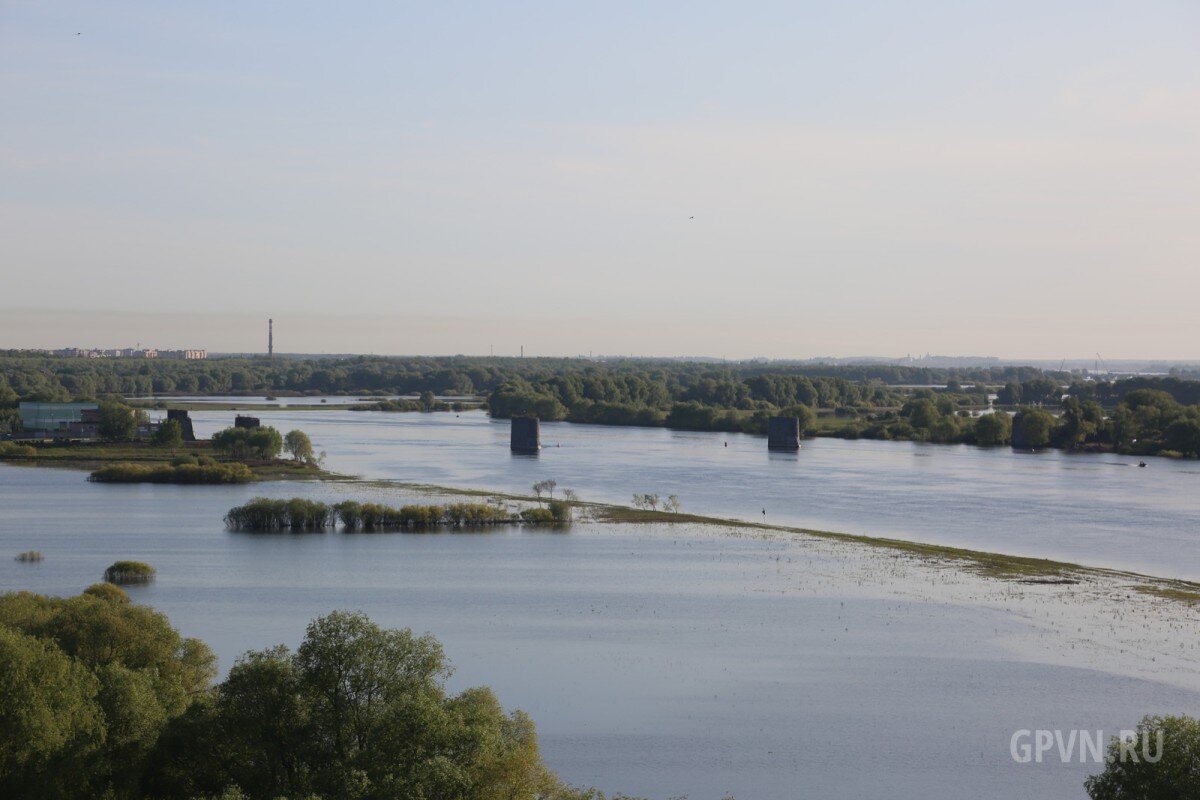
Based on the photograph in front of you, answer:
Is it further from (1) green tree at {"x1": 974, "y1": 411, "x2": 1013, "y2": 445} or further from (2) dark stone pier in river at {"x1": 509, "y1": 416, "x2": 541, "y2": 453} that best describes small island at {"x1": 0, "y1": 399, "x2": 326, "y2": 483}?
(1) green tree at {"x1": 974, "y1": 411, "x2": 1013, "y2": 445}

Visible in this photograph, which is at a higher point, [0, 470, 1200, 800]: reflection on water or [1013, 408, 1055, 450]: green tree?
[1013, 408, 1055, 450]: green tree

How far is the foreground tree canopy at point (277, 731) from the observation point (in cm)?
1091

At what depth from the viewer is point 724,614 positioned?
2230 centimetres

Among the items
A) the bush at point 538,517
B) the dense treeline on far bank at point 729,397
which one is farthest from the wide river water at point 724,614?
the dense treeline on far bank at point 729,397

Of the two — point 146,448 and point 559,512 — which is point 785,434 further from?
point 559,512

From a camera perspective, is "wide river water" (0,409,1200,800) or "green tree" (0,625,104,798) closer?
"green tree" (0,625,104,798)

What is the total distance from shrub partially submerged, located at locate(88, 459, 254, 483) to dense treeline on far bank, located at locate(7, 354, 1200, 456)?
16.6 metres

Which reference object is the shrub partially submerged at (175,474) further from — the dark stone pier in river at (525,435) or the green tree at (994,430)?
the green tree at (994,430)

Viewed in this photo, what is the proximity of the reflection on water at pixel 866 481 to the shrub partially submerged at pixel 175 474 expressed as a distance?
4254mm

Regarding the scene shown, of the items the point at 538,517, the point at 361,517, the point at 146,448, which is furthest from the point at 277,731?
the point at 146,448

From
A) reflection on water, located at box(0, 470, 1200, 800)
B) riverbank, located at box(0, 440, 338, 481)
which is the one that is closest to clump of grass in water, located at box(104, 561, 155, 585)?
reflection on water, located at box(0, 470, 1200, 800)

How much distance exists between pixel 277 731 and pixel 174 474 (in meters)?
32.7

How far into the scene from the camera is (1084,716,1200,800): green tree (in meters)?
10.7

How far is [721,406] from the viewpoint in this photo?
281 feet
